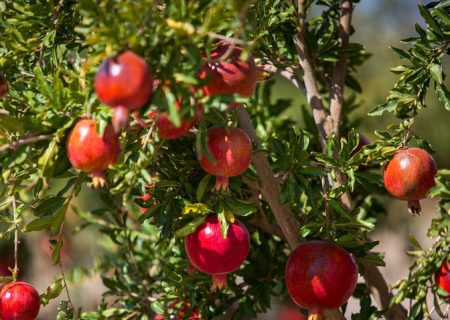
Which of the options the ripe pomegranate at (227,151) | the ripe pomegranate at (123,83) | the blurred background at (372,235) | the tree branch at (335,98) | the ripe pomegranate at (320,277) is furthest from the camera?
the blurred background at (372,235)

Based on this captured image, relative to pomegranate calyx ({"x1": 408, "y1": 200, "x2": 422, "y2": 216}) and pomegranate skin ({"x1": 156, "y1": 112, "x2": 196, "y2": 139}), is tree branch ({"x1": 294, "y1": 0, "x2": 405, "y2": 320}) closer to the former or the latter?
pomegranate calyx ({"x1": 408, "y1": 200, "x2": 422, "y2": 216})

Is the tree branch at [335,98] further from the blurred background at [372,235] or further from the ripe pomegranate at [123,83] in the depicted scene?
the ripe pomegranate at [123,83]

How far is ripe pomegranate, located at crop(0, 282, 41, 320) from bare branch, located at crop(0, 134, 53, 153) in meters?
0.33

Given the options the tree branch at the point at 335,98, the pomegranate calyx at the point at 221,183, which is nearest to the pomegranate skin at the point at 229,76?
the pomegranate calyx at the point at 221,183

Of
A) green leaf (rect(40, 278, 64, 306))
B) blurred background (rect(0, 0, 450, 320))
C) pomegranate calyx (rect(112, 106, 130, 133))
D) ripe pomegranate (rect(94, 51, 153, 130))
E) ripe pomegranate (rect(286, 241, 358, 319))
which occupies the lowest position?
blurred background (rect(0, 0, 450, 320))

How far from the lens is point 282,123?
171 cm

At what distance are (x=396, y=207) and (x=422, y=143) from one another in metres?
1.60

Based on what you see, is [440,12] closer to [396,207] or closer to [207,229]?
[207,229]

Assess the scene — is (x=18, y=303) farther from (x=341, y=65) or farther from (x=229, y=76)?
(x=341, y=65)

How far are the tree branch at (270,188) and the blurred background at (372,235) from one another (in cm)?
55

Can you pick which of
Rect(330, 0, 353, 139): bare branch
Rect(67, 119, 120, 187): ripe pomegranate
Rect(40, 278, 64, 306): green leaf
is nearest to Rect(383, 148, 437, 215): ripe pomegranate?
Rect(330, 0, 353, 139): bare branch

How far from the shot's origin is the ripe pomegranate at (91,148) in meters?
0.88

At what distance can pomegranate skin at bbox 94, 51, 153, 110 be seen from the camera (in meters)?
0.77

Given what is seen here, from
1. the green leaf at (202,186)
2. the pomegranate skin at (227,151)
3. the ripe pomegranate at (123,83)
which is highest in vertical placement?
the ripe pomegranate at (123,83)
